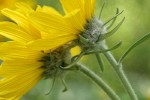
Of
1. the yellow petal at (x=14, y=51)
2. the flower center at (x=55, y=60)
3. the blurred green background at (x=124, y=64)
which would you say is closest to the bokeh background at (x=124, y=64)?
the blurred green background at (x=124, y=64)

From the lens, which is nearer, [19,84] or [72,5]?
[72,5]

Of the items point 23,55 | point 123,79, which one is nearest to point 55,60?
point 23,55

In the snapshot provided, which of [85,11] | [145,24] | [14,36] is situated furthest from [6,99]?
[145,24]

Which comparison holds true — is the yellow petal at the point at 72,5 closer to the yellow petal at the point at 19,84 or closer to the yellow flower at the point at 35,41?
the yellow flower at the point at 35,41

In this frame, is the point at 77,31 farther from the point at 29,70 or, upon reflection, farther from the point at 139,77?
the point at 139,77

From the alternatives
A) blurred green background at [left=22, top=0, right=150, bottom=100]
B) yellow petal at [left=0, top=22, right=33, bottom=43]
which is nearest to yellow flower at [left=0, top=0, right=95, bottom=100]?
yellow petal at [left=0, top=22, right=33, bottom=43]

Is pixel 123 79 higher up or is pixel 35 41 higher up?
pixel 35 41

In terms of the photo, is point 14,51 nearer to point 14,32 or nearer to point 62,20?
point 14,32
